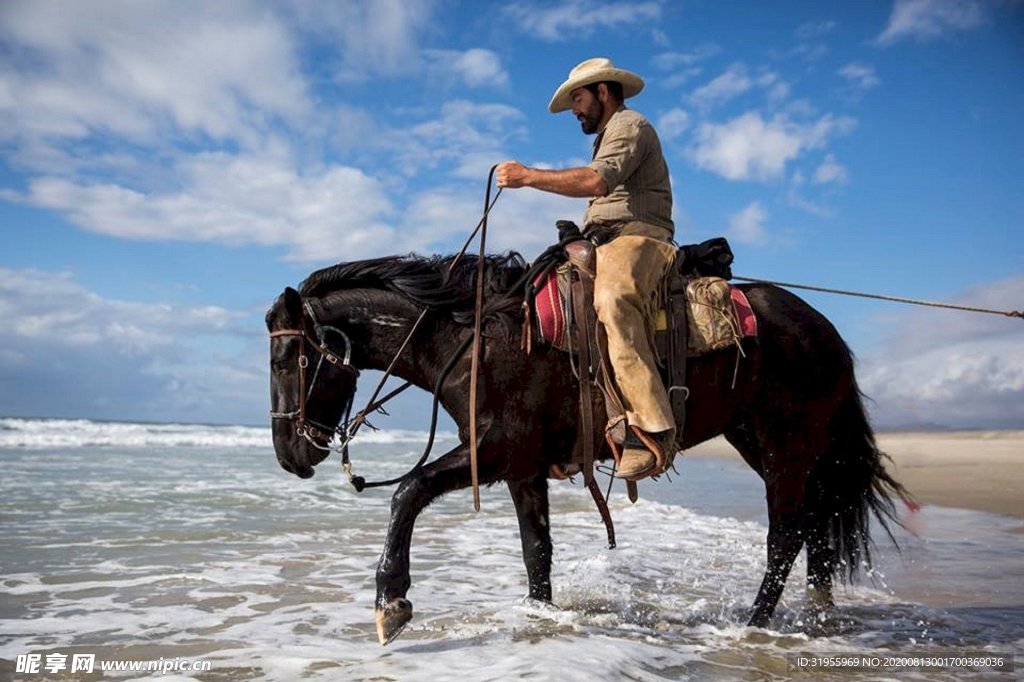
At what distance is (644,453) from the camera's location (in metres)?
4.24

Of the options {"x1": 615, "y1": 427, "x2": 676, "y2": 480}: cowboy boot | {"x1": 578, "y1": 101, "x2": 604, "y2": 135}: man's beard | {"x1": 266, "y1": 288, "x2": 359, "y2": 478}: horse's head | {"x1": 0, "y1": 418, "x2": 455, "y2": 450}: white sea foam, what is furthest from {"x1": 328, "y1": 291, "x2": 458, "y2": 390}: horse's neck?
{"x1": 0, "y1": 418, "x2": 455, "y2": 450}: white sea foam

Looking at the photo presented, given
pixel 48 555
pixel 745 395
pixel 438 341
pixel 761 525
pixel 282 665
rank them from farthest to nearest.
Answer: pixel 761 525
pixel 48 555
pixel 745 395
pixel 438 341
pixel 282 665

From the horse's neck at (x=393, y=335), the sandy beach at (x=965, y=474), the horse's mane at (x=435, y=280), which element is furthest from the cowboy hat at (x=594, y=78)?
the sandy beach at (x=965, y=474)

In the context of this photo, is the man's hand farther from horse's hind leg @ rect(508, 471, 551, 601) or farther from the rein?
horse's hind leg @ rect(508, 471, 551, 601)

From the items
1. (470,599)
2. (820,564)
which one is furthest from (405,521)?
(820,564)

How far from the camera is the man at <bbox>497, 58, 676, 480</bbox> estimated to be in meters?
4.20

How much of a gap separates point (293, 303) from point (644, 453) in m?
2.13

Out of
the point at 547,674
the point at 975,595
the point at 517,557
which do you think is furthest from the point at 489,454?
the point at 975,595

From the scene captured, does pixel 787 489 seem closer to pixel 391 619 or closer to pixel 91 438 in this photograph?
pixel 391 619

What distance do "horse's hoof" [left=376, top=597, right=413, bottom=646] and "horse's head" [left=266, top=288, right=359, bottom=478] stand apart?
1047mm

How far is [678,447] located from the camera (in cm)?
453

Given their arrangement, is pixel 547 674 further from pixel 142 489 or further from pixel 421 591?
pixel 142 489

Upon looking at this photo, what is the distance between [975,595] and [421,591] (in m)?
4.20

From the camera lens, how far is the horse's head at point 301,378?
4.36m
